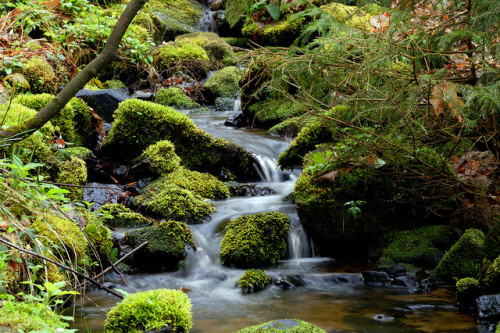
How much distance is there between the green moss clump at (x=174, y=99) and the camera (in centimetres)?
1204

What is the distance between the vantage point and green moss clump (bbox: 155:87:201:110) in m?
12.0

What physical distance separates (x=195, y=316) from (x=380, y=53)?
298cm

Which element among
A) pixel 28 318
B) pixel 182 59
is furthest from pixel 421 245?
pixel 182 59

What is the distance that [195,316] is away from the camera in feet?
13.7

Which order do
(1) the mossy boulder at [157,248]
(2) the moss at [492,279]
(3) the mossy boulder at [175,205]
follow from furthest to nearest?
(3) the mossy boulder at [175,205] → (1) the mossy boulder at [157,248] → (2) the moss at [492,279]

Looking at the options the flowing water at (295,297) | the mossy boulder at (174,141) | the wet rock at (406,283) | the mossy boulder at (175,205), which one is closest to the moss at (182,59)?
the mossy boulder at (174,141)

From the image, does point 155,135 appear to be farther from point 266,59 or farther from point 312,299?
point 312,299

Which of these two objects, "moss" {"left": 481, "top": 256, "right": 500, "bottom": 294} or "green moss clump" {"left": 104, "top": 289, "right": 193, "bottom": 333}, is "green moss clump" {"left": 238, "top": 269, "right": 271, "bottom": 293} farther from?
"moss" {"left": 481, "top": 256, "right": 500, "bottom": 294}

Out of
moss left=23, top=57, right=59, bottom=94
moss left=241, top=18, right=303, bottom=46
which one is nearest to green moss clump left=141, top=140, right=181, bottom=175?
moss left=23, top=57, right=59, bottom=94

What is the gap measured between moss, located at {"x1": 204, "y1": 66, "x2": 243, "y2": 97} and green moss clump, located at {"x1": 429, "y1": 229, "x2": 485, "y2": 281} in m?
8.88

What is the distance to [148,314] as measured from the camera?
3.04m

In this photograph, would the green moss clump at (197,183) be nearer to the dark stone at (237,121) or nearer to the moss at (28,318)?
the dark stone at (237,121)

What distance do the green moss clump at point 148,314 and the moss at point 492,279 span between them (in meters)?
2.71

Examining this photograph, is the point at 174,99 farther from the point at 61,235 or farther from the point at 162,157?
the point at 61,235
